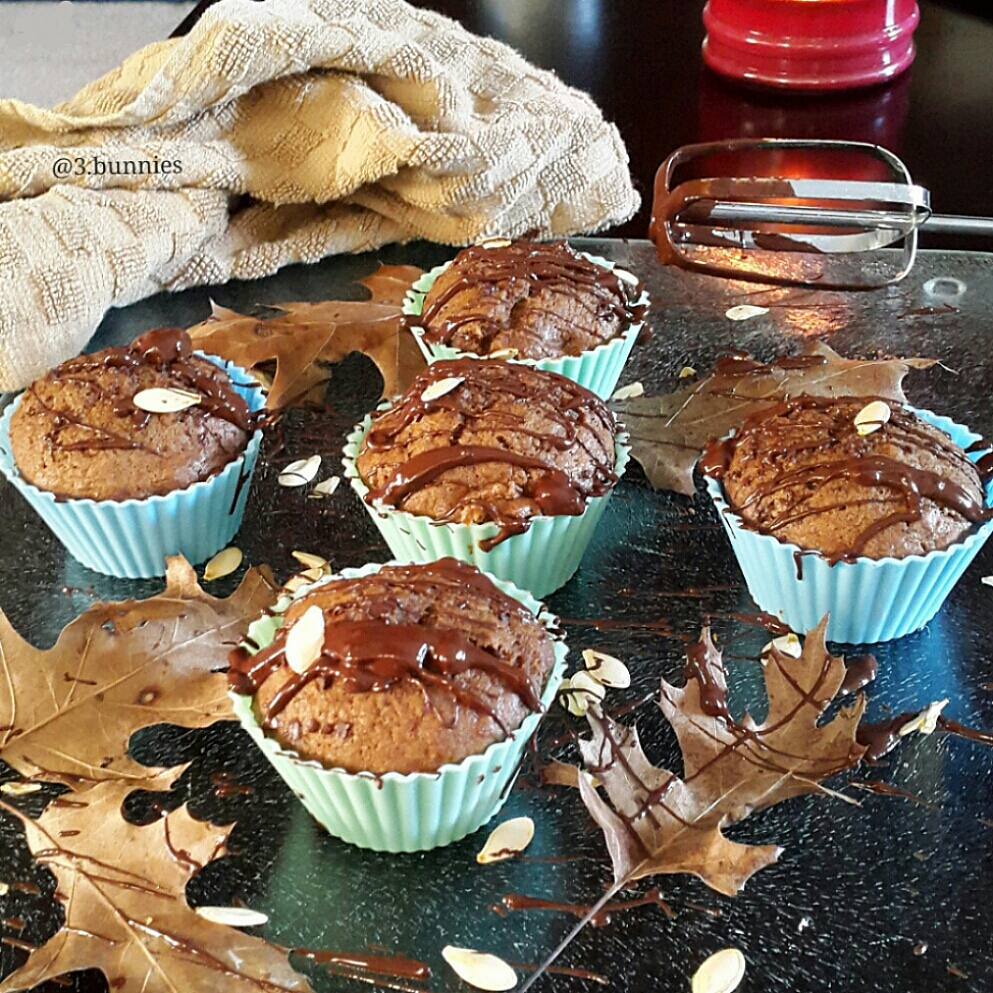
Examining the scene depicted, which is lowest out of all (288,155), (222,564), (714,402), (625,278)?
(222,564)

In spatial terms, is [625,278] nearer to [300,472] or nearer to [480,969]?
[300,472]

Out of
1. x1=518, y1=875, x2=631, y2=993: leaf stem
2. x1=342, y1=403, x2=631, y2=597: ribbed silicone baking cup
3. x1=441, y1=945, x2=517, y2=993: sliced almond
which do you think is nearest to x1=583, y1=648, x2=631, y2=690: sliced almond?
x1=342, y1=403, x2=631, y2=597: ribbed silicone baking cup

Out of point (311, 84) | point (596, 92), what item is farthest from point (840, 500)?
point (596, 92)

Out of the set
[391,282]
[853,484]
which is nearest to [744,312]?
[391,282]

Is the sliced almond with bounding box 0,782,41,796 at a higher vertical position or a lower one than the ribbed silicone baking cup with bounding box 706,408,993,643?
lower

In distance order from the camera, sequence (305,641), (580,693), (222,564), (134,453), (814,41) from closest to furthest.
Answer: (305,641)
(580,693)
(134,453)
(222,564)
(814,41)

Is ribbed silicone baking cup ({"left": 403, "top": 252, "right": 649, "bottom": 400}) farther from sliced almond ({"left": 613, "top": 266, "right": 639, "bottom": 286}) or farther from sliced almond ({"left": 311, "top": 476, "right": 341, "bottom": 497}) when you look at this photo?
sliced almond ({"left": 311, "top": 476, "right": 341, "bottom": 497})

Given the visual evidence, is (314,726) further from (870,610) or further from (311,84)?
(311,84)
